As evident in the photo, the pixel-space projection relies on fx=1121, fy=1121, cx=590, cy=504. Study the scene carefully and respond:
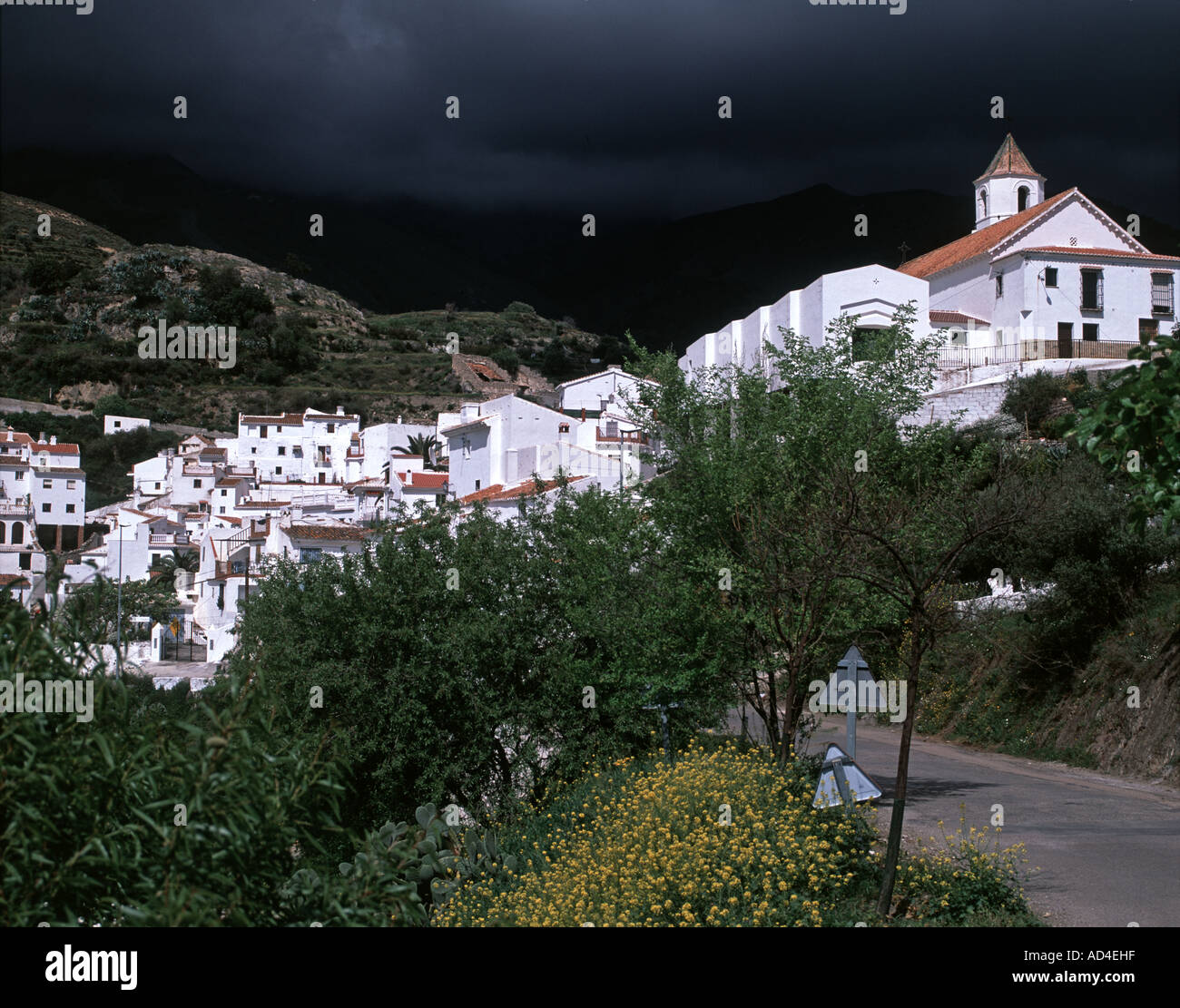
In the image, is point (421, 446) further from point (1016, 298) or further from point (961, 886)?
point (961, 886)

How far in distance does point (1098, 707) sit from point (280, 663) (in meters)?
14.6

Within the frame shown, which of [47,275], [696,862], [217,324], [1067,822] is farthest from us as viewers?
[47,275]

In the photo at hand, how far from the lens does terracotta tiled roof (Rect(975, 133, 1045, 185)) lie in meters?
65.5

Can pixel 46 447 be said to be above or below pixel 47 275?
below

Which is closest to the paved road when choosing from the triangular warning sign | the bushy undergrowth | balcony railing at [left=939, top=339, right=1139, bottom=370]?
the bushy undergrowth

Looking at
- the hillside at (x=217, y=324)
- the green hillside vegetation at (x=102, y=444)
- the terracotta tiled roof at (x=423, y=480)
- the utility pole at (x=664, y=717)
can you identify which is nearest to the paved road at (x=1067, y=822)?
the utility pole at (x=664, y=717)

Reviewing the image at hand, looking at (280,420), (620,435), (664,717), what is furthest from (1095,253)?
(280,420)

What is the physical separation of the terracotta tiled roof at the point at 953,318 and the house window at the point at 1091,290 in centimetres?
402

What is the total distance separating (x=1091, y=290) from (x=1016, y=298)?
3345 millimetres

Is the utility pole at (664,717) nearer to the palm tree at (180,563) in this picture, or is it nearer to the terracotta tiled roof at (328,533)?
the terracotta tiled roof at (328,533)

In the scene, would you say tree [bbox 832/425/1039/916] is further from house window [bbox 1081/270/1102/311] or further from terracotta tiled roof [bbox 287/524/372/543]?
house window [bbox 1081/270/1102/311]

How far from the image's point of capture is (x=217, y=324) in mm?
129375

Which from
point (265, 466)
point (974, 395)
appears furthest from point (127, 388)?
point (974, 395)
